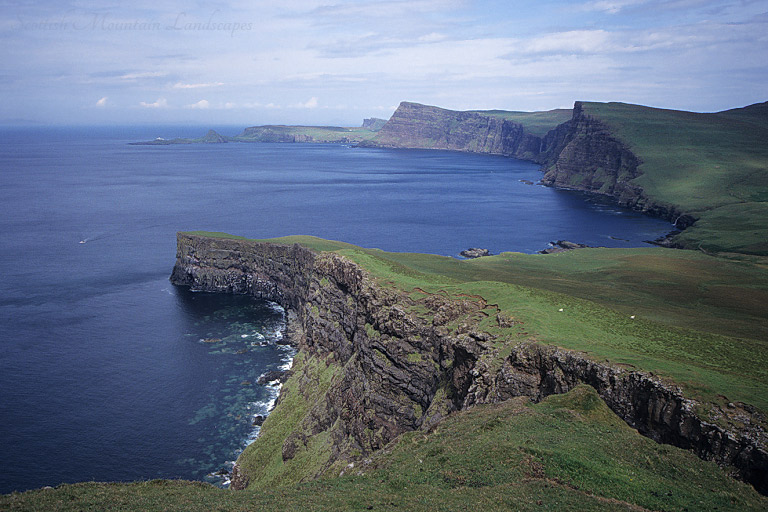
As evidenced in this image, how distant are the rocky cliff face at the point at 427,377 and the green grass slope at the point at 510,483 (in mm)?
2078

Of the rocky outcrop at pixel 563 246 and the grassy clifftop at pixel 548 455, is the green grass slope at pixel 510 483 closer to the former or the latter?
the grassy clifftop at pixel 548 455

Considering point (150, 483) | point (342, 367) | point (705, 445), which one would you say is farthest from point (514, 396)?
point (342, 367)

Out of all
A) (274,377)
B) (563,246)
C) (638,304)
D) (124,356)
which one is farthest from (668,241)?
(124,356)

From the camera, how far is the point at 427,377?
54875 millimetres

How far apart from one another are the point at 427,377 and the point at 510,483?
1006 inches

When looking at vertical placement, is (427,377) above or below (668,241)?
below

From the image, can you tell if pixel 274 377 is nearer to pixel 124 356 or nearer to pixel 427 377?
pixel 124 356

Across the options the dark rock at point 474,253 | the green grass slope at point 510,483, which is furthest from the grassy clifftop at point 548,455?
the dark rock at point 474,253

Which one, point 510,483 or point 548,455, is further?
point 548,455

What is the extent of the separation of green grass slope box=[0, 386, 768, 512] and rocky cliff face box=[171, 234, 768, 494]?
6.82 feet

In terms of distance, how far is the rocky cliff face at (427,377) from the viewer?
33438 millimetres

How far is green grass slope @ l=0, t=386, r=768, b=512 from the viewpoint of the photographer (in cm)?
2739

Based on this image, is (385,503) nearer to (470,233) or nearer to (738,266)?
(738,266)

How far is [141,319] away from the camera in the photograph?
Result: 106 meters
